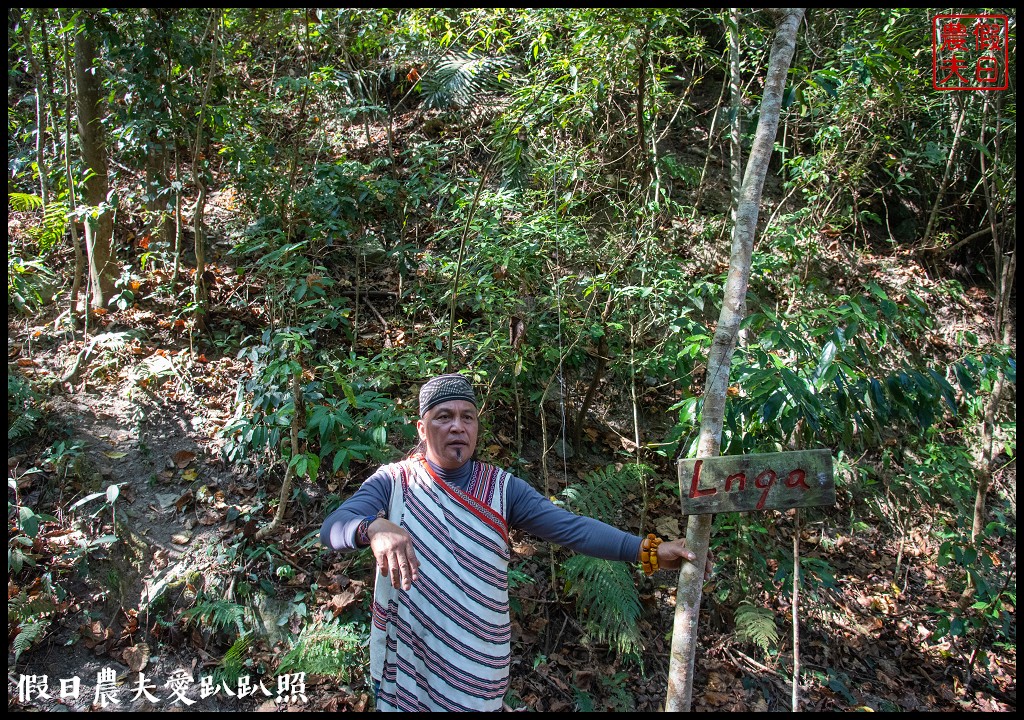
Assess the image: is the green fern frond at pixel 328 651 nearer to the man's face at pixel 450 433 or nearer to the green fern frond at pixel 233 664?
the green fern frond at pixel 233 664

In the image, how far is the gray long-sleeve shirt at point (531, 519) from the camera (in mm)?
2277

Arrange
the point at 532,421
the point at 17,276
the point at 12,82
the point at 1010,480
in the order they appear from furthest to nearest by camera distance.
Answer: the point at 12,82, the point at 1010,480, the point at 532,421, the point at 17,276

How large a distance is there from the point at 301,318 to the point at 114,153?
9.90 ft

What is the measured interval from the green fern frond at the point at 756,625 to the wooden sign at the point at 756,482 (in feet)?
6.47

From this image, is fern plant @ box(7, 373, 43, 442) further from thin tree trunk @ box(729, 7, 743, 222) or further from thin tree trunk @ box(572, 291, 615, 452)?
thin tree trunk @ box(729, 7, 743, 222)

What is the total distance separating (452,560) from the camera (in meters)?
2.35

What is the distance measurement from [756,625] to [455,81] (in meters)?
6.33

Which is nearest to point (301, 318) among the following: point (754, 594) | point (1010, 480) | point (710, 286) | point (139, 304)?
point (139, 304)

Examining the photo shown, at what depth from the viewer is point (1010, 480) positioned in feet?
21.0

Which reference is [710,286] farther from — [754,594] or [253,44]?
[253,44]

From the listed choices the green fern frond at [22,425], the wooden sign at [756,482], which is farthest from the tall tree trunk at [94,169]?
the wooden sign at [756,482]

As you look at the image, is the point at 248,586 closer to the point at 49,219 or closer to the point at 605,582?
the point at 605,582

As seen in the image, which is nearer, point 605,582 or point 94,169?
point 605,582

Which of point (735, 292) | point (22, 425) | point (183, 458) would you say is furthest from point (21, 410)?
point (735, 292)
